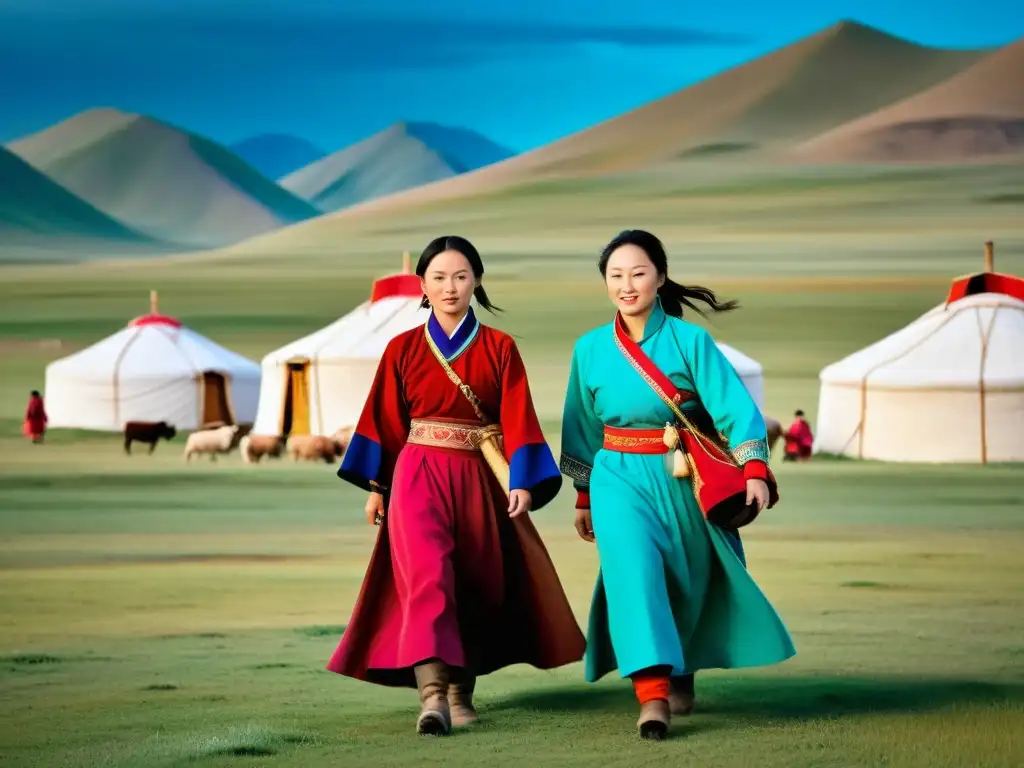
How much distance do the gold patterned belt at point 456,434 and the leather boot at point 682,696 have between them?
723 mm

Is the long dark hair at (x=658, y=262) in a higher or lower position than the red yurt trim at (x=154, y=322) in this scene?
lower

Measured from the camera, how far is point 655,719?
4180 millimetres

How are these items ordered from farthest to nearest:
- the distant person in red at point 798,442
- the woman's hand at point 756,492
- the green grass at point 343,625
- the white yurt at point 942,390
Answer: the distant person in red at point 798,442
the white yurt at point 942,390
the woman's hand at point 756,492
the green grass at point 343,625

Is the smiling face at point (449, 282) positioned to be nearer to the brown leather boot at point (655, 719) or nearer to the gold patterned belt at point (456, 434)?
the gold patterned belt at point (456, 434)

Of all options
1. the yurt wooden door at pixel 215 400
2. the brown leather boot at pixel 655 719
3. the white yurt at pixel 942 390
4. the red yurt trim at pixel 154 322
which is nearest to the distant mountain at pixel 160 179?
the red yurt trim at pixel 154 322

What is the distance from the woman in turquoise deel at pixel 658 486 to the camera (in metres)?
4.44

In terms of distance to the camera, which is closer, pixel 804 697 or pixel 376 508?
pixel 376 508

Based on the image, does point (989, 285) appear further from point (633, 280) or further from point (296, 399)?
point (633, 280)

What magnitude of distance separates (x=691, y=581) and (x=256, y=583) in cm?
411

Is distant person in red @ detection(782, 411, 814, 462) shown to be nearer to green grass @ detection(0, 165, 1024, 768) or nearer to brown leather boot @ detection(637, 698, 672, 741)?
green grass @ detection(0, 165, 1024, 768)

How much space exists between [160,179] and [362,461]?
438 ft

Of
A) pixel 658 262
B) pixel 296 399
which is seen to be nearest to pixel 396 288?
pixel 296 399

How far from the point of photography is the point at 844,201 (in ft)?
206

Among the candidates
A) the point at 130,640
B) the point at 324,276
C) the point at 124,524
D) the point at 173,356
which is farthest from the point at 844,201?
the point at 130,640
